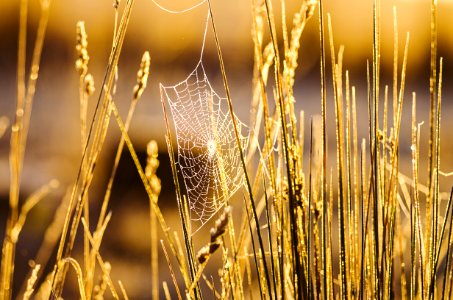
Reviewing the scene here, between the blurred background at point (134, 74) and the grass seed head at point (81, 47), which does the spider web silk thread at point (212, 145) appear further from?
the blurred background at point (134, 74)

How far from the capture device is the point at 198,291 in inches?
29.5

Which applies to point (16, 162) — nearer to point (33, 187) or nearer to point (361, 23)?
point (33, 187)

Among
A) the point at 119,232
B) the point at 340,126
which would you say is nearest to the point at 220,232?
the point at 340,126

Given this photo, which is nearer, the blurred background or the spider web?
the spider web

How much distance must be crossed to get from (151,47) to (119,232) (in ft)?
4.78

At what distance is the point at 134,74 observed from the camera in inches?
218

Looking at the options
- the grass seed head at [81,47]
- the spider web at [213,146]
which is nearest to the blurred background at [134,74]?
the spider web at [213,146]

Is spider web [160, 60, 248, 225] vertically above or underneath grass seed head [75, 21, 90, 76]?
underneath

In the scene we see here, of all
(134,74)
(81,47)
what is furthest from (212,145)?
(134,74)

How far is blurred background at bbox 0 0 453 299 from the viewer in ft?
17.0

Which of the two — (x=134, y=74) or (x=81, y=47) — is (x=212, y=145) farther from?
(x=134, y=74)

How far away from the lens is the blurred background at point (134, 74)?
204 inches

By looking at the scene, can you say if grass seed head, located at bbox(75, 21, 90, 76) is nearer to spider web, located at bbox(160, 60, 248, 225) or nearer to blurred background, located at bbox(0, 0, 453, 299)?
spider web, located at bbox(160, 60, 248, 225)

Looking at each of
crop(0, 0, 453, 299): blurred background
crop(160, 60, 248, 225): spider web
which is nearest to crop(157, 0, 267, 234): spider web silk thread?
crop(160, 60, 248, 225): spider web
